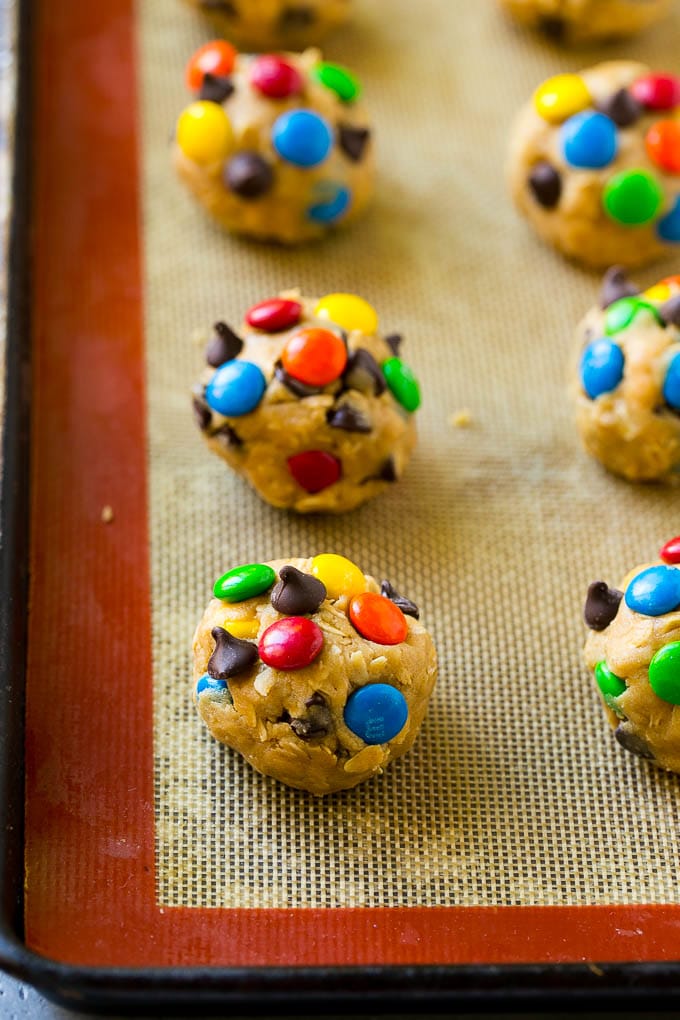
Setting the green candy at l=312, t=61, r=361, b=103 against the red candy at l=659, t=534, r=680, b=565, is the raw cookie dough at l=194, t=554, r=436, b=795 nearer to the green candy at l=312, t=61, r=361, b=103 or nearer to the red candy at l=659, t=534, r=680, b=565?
the red candy at l=659, t=534, r=680, b=565

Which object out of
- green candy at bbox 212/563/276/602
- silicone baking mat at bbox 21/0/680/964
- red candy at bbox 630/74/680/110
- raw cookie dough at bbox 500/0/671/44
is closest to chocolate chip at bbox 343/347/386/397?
silicone baking mat at bbox 21/0/680/964

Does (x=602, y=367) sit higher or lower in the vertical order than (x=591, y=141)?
lower

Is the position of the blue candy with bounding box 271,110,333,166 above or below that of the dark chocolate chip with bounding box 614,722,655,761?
above

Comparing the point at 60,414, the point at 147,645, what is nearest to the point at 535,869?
the point at 147,645

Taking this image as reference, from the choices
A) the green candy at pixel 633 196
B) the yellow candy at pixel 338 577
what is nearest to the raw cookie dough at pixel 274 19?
the green candy at pixel 633 196

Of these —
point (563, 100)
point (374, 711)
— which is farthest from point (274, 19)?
point (374, 711)

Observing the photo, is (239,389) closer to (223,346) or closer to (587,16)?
(223,346)
